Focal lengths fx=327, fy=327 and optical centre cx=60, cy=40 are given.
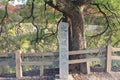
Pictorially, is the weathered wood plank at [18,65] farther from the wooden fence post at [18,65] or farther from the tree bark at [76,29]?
the tree bark at [76,29]

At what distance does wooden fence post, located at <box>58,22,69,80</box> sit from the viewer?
9742mm

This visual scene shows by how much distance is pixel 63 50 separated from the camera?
9828mm

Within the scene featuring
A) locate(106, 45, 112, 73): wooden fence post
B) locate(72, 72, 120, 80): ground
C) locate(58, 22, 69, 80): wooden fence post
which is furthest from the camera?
locate(106, 45, 112, 73): wooden fence post

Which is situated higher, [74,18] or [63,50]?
[74,18]

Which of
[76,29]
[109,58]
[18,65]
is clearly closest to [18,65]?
[18,65]

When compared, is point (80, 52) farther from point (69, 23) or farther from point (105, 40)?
point (105, 40)

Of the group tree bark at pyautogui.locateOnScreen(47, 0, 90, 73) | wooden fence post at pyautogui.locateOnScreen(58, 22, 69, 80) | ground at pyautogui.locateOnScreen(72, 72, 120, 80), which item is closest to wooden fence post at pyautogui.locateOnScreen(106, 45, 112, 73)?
ground at pyautogui.locateOnScreen(72, 72, 120, 80)

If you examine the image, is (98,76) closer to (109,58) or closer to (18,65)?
(109,58)

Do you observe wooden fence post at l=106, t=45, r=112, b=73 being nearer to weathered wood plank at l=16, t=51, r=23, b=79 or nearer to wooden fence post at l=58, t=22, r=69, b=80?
wooden fence post at l=58, t=22, r=69, b=80

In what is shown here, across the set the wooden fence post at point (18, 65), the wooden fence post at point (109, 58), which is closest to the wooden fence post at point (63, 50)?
the wooden fence post at point (18, 65)

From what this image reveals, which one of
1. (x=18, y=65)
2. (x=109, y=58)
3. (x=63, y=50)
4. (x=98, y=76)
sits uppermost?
(x=63, y=50)

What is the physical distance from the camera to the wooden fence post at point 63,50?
974 cm

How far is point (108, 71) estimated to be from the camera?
1099 centimetres

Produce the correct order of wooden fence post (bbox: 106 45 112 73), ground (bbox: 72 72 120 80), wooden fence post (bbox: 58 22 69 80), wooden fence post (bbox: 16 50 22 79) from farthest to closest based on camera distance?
wooden fence post (bbox: 106 45 112 73), ground (bbox: 72 72 120 80), wooden fence post (bbox: 16 50 22 79), wooden fence post (bbox: 58 22 69 80)
